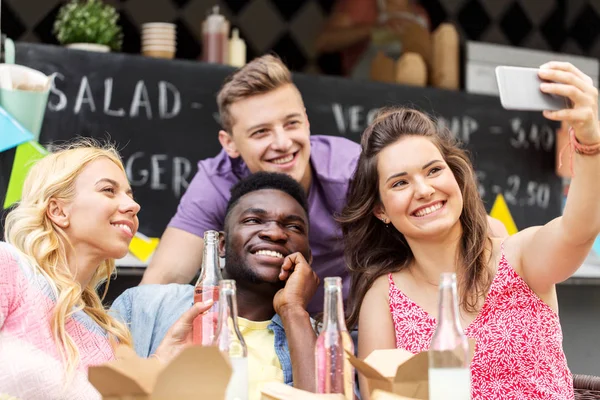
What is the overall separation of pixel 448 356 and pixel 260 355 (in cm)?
89

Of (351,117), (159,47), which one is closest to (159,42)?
(159,47)

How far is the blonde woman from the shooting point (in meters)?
1.61

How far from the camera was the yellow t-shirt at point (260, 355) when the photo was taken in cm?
195

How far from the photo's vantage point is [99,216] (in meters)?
1.87

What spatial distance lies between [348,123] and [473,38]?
1.22m

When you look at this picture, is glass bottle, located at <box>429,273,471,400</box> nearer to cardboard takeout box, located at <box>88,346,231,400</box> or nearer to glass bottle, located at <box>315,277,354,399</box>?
glass bottle, located at <box>315,277,354,399</box>

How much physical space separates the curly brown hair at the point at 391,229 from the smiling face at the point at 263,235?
0.44ft

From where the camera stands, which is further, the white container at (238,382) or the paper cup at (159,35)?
the paper cup at (159,35)

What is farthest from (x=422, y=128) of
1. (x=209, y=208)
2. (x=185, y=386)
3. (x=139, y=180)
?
(x=139, y=180)

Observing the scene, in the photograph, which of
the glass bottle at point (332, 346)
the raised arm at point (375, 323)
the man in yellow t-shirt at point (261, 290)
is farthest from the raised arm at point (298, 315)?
the glass bottle at point (332, 346)

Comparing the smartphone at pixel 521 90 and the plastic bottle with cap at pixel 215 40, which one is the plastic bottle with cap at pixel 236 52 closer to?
the plastic bottle with cap at pixel 215 40

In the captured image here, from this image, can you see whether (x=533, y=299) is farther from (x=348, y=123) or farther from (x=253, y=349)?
(x=348, y=123)

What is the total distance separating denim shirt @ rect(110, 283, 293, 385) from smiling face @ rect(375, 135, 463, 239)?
40cm

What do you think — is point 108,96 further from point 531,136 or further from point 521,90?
point 521,90
